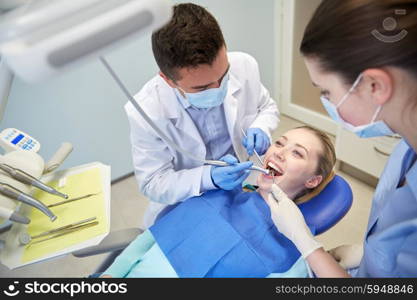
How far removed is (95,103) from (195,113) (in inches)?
46.9

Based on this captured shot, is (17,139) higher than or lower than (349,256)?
higher

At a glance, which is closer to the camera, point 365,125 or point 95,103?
point 365,125

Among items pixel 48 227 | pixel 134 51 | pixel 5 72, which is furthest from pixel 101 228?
pixel 134 51

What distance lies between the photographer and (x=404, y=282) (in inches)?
30.0

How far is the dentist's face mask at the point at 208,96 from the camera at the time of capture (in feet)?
3.64

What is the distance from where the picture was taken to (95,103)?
221cm

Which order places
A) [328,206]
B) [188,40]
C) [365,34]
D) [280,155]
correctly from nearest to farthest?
[365,34] < [188,40] < [328,206] < [280,155]

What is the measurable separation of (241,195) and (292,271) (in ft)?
1.23

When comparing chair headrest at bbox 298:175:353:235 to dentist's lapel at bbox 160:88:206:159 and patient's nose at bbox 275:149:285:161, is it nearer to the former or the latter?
patient's nose at bbox 275:149:285:161

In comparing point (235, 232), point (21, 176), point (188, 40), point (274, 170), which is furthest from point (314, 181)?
point (21, 176)

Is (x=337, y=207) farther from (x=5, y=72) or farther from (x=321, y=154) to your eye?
(x=5, y=72)

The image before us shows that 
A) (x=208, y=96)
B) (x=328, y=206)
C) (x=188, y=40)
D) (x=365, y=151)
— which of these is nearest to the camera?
(x=188, y=40)

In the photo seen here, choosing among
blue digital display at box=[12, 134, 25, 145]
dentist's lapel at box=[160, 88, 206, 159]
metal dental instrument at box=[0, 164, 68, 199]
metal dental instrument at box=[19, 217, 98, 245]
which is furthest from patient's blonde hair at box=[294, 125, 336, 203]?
blue digital display at box=[12, 134, 25, 145]

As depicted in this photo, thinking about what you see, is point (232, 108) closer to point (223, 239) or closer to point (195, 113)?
point (195, 113)
